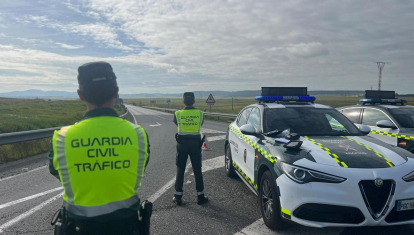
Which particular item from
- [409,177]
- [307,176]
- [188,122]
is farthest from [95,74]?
[409,177]

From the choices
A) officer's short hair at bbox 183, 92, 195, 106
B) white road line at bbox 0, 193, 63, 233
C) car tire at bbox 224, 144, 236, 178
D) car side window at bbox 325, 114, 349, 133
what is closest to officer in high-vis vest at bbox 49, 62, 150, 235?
white road line at bbox 0, 193, 63, 233

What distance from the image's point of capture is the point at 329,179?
3451mm

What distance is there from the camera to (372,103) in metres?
8.30

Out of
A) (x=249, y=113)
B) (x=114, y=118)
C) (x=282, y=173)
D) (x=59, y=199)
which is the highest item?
(x=114, y=118)

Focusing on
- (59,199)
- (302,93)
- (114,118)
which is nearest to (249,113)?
(302,93)

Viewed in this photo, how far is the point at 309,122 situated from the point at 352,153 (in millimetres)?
1391

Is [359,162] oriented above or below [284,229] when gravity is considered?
above

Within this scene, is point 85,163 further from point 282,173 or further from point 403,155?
point 403,155

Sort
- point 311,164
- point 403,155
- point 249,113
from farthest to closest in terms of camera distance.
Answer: point 249,113, point 403,155, point 311,164

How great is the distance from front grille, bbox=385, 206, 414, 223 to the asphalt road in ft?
1.57

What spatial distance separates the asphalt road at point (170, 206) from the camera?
4.06 meters

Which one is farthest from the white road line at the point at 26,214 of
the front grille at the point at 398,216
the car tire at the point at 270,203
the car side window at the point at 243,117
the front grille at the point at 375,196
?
the front grille at the point at 398,216

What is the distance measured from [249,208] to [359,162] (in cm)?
191

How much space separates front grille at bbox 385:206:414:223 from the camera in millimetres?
3424
